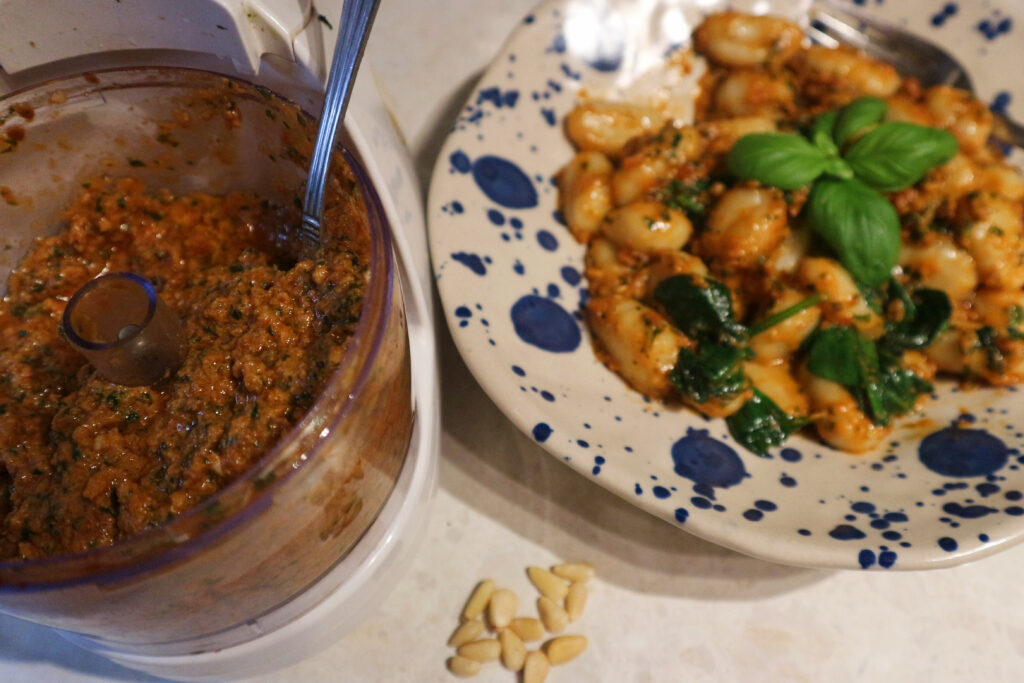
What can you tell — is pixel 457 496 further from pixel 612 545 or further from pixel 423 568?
pixel 612 545

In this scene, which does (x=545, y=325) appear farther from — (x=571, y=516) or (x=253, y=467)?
(x=253, y=467)

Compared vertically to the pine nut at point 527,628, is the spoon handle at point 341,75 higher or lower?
higher

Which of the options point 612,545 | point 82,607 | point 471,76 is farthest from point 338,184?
point 471,76

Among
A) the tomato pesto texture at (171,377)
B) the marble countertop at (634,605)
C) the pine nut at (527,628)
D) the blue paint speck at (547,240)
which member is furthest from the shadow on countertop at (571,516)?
the tomato pesto texture at (171,377)

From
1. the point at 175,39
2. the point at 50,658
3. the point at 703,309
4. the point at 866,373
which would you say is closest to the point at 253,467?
the point at 175,39

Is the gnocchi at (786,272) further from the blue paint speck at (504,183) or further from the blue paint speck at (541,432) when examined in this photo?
the blue paint speck at (541,432)

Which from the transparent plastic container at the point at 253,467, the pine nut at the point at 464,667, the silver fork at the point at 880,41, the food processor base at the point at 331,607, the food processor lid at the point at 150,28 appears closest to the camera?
the transparent plastic container at the point at 253,467

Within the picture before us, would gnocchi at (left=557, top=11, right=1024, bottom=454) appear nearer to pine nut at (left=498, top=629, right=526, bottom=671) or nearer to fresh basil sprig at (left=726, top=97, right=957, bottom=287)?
fresh basil sprig at (left=726, top=97, right=957, bottom=287)
